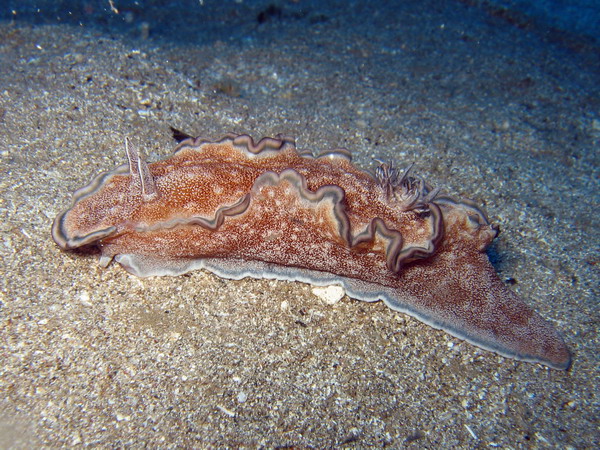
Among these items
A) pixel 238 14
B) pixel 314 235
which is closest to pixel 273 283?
pixel 314 235

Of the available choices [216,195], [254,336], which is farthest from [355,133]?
[254,336]

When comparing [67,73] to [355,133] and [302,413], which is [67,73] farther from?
[302,413]

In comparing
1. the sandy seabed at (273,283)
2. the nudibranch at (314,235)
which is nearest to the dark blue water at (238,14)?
the sandy seabed at (273,283)

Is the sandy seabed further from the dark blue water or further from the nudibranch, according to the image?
the dark blue water

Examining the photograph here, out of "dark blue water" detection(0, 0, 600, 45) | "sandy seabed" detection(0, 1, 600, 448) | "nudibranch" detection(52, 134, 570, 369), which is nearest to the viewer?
"sandy seabed" detection(0, 1, 600, 448)

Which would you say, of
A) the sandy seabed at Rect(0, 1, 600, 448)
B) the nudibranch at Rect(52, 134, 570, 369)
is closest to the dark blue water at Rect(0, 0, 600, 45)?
the sandy seabed at Rect(0, 1, 600, 448)
